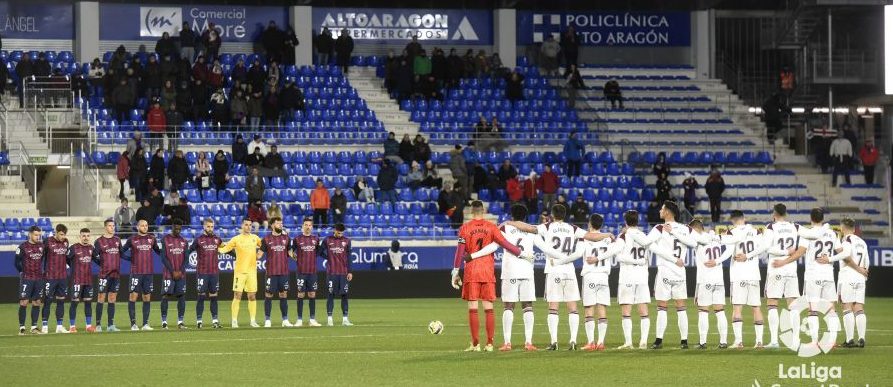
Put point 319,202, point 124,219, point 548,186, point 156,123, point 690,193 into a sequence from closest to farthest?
point 124,219 → point 319,202 → point 548,186 → point 156,123 → point 690,193

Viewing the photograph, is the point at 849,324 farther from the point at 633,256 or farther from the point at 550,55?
the point at 550,55

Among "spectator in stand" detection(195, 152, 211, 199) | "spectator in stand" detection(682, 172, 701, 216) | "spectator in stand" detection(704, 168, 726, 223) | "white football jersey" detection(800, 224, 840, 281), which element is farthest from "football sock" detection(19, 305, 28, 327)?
"spectator in stand" detection(704, 168, 726, 223)

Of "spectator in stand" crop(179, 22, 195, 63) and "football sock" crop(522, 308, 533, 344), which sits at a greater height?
"spectator in stand" crop(179, 22, 195, 63)

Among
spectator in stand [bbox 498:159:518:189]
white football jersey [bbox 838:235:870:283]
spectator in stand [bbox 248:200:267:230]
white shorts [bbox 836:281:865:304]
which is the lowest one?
white shorts [bbox 836:281:865:304]

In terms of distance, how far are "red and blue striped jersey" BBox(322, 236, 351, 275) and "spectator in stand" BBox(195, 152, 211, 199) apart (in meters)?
12.6

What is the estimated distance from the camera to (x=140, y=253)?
26.2 meters

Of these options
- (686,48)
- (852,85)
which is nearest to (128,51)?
(686,48)

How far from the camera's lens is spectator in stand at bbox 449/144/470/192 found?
135 ft

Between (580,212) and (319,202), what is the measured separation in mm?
7452

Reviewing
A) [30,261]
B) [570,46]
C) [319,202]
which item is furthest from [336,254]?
[570,46]

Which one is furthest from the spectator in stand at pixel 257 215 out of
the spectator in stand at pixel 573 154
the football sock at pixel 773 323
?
the football sock at pixel 773 323

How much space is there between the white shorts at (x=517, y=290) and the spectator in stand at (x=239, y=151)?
21.7m

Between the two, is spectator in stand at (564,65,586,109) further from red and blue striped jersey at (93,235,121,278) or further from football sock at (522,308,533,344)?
football sock at (522,308,533,344)

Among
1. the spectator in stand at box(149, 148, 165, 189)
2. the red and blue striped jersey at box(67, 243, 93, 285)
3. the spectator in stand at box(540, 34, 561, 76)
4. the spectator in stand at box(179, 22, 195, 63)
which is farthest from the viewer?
the spectator in stand at box(540, 34, 561, 76)
